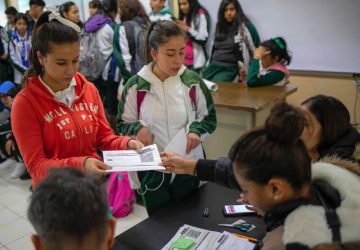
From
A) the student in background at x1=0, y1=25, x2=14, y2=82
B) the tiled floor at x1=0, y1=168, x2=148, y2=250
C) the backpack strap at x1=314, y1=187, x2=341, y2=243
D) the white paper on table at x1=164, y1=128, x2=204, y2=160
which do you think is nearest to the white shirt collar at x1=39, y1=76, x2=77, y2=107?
the white paper on table at x1=164, y1=128, x2=204, y2=160

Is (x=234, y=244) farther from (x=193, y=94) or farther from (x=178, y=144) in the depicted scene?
(x=193, y=94)

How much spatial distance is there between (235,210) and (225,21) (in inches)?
131

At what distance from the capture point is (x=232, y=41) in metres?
4.29

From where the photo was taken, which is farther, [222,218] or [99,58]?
[99,58]

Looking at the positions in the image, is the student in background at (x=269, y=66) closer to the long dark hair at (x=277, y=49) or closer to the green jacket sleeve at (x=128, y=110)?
the long dark hair at (x=277, y=49)

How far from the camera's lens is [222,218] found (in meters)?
1.45

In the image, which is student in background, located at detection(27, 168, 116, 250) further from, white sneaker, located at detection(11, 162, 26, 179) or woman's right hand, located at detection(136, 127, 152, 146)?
white sneaker, located at detection(11, 162, 26, 179)

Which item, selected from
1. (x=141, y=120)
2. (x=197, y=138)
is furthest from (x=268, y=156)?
(x=141, y=120)

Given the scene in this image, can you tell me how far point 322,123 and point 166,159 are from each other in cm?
66

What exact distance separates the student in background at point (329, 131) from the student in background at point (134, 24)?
238 centimetres

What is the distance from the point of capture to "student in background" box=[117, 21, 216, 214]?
1850 millimetres

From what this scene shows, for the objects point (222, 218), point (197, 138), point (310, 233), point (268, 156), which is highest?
point (268, 156)

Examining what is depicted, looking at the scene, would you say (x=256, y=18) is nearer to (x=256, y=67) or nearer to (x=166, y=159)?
(x=256, y=67)

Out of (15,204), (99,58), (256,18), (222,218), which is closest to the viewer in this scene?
(222,218)
